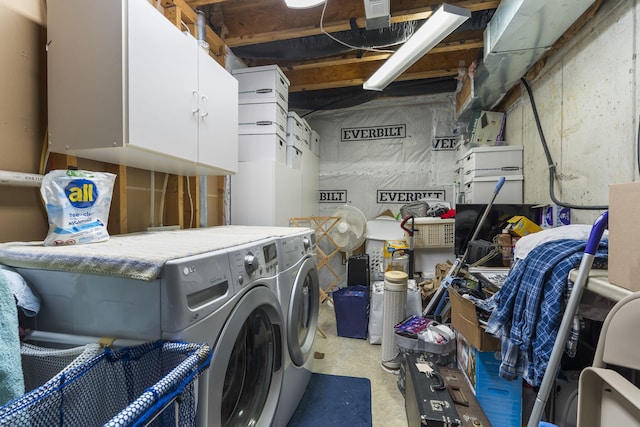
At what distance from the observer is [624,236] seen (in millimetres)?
762

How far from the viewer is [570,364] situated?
4.13ft

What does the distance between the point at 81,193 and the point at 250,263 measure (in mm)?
660

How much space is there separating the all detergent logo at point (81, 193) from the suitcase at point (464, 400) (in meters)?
1.76

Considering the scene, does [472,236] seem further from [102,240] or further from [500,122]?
[102,240]

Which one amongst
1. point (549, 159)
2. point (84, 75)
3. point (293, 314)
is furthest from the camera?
point (549, 159)

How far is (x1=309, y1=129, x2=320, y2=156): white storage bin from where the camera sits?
3.46 metres

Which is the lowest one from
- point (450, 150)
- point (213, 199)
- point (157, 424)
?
point (157, 424)

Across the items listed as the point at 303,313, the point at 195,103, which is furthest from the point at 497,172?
the point at 195,103

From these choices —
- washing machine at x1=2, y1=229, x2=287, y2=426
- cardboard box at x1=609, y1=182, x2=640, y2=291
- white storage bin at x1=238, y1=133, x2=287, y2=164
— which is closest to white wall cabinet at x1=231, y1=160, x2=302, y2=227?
white storage bin at x1=238, y1=133, x2=287, y2=164

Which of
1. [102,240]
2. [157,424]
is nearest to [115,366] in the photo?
[157,424]

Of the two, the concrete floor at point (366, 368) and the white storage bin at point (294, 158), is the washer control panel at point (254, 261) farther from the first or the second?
the white storage bin at point (294, 158)

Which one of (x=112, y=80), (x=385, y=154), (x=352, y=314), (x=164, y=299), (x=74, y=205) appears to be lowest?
(x=352, y=314)

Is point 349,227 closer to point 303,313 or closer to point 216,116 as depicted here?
point 303,313

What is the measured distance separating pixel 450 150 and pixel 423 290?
193 cm
